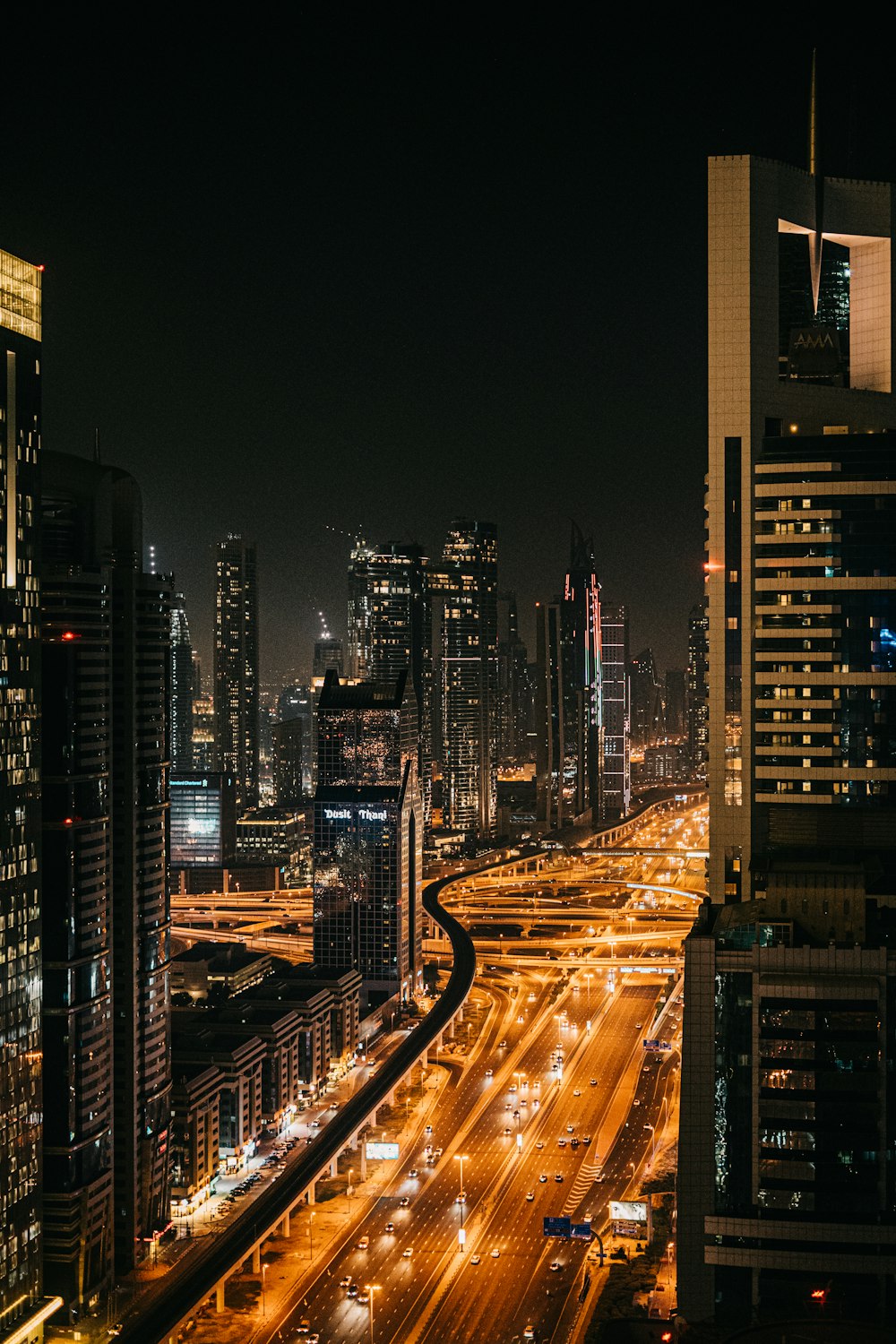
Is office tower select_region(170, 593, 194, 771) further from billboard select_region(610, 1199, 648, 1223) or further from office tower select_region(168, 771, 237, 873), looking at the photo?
billboard select_region(610, 1199, 648, 1223)

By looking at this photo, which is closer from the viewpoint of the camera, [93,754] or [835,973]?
[835,973]

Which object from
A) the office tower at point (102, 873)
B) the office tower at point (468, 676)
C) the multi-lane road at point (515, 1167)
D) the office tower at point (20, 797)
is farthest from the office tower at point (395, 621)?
the office tower at point (20, 797)

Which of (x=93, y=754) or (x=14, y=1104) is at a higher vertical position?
(x=93, y=754)

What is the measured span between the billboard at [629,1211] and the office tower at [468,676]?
368ft

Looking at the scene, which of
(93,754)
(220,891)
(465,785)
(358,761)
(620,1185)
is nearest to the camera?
(93,754)

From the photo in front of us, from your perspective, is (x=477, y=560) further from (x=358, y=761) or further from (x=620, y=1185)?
(x=620, y=1185)

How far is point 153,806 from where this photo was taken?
56.6m

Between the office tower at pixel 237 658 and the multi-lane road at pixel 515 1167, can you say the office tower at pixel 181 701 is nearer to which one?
the office tower at pixel 237 658

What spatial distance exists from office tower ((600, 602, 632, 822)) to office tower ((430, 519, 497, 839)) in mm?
13139

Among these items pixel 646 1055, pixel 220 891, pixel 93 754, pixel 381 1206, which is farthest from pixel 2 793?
pixel 220 891

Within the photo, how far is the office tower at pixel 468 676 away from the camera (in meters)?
170

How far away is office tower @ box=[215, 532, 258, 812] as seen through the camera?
185 meters

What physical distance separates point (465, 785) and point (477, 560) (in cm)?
2815

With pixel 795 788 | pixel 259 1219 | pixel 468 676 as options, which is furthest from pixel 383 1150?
pixel 468 676
